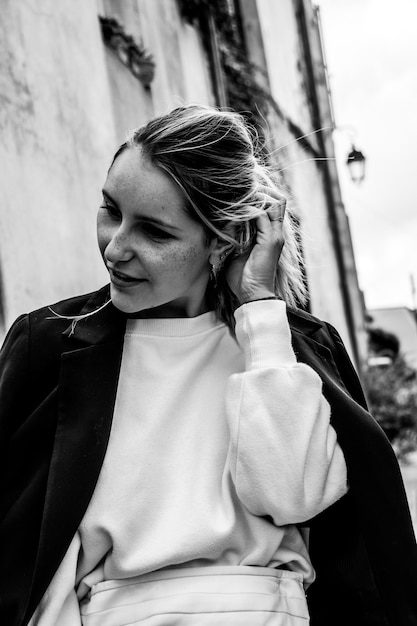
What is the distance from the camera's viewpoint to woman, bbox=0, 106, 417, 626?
177 cm

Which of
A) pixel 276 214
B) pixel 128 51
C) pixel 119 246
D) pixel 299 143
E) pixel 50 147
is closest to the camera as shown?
pixel 119 246

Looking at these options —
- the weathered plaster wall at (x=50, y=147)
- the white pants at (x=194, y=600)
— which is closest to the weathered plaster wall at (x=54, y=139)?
the weathered plaster wall at (x=50, y=147)

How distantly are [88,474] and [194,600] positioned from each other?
33 centimetres

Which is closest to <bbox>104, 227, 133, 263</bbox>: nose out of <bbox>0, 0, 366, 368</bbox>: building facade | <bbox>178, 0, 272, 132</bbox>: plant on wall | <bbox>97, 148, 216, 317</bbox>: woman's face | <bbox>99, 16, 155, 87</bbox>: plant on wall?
<bbox>97, 148, 216, 317</bbox>: woman's face

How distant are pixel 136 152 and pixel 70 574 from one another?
0.89 m

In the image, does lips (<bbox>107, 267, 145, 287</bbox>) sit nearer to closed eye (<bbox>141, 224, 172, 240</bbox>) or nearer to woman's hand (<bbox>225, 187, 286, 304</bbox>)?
closed eye (<bbox>141, 224, 172, 240</bbox>)

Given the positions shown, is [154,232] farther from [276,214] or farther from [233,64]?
[233,64]

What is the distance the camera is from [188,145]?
194cm

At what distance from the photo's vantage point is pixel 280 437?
1870 mm

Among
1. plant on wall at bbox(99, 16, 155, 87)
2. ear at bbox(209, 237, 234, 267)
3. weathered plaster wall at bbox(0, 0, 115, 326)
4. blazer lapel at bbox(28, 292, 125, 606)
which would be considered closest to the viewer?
blazer lapel at bbox(28, 292, 125, 606)

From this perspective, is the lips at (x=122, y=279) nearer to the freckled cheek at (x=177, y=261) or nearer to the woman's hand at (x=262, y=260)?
the freckled cheek at (x=177, y=261)

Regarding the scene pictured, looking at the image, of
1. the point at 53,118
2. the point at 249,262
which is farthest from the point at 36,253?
the point at 249,262

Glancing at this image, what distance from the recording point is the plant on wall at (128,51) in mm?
5207

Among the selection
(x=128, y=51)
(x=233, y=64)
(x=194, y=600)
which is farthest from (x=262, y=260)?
(x=233, y=64)
